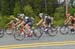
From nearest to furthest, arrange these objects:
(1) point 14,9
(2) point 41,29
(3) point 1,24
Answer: (2) point 41,29, (3) point 1,24, (1) point 14,9

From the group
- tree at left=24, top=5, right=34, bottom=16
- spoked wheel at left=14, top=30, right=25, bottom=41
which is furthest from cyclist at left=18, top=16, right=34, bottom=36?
tree at left=24, top=5, right=34, bottom=16

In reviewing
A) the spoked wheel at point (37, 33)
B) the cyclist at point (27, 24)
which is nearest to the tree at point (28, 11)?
the spoked wheel at point (37, 33)

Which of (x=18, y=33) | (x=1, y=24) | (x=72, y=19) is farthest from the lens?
(x=1, y=24)

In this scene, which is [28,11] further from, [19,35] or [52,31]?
[19,35]

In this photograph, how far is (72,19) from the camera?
24.9 meters

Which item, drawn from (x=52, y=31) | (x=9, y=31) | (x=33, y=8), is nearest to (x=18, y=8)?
(x=33, y=8)

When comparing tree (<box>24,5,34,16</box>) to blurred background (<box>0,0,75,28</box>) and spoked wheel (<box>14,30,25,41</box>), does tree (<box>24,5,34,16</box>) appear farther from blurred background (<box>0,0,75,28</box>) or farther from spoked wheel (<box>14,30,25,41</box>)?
spoked wheel (<box>14,30,25,41</box>)

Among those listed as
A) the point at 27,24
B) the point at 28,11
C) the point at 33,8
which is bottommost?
the point at 27,24

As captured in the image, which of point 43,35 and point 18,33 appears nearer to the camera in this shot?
point 18,33

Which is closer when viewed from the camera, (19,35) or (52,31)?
(19,35)

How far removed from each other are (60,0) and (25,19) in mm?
23103

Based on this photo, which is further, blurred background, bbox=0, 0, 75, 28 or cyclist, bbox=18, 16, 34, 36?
blurred background, bbox=0, 0, 75, 28

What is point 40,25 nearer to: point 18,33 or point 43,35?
point 43,35

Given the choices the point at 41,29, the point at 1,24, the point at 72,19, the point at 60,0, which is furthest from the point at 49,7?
the point at 41,29
